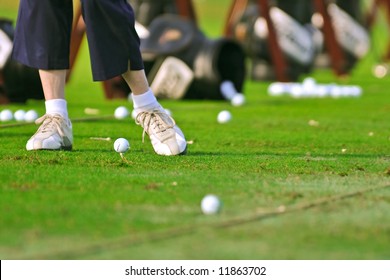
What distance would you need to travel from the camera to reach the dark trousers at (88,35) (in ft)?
13.7

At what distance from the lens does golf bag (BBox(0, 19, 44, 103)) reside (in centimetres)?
716

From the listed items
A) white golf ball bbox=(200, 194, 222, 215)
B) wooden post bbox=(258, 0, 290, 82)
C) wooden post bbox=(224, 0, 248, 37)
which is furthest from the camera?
wooden post bbox=(224, 0, 248, 37)

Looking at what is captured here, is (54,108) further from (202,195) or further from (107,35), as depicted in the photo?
(202,195)

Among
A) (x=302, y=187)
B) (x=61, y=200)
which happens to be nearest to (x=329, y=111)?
(x=302, y=187)

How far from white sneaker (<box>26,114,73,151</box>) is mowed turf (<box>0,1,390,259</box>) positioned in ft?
0.33

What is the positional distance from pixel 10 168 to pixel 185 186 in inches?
29.6

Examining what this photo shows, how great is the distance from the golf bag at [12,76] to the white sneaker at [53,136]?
287 cm

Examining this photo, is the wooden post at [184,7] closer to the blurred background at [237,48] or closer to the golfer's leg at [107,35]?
the blurred background at [237,48]

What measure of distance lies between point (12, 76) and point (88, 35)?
312 cm

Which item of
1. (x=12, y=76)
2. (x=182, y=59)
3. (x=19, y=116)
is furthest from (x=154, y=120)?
(x=182, y=59)

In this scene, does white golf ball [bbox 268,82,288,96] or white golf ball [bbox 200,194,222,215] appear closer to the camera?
white golf ball [bbox 200,194,222,215]

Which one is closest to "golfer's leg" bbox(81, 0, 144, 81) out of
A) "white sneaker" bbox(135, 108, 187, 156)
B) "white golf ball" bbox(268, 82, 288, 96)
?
"white sneaker" bbox(135, 108, 187, 156)

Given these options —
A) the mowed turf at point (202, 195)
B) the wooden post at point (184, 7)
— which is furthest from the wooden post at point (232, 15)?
the mowed turf at point (202, 195)

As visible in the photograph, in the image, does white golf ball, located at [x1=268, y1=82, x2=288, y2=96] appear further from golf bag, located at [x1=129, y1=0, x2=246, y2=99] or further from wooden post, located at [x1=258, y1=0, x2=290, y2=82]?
golf bag, located at [x1=129, y1=0, x2=246, y2=99]
